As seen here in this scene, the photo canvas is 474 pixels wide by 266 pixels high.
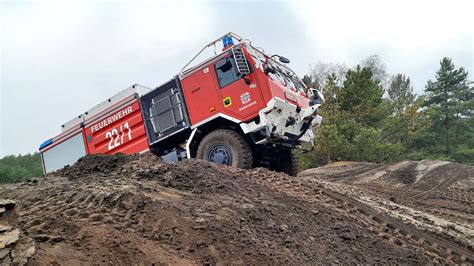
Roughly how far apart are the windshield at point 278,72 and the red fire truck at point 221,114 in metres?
0.03

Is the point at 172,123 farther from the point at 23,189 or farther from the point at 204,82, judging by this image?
the point at 23,189

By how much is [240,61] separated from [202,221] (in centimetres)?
390

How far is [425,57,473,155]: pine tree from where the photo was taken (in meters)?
26.6

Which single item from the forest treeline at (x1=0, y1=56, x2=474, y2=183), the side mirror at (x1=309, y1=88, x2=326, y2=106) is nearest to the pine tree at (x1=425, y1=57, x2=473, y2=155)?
the forest treeline at (x1=0, y1=56, x2=474, y2=183)

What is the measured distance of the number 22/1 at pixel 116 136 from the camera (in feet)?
27.0

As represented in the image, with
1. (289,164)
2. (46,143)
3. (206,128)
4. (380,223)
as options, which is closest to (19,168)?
(46,143)

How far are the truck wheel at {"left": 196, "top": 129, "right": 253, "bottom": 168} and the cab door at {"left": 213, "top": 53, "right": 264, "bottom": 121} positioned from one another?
377mm

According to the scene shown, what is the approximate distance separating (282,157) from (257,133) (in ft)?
5.73

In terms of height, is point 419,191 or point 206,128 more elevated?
point 206,128

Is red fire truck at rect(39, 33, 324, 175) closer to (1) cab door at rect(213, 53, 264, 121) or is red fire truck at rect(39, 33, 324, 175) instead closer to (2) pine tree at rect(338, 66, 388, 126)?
(1) cab door at rect(213, 53, 264, 121)

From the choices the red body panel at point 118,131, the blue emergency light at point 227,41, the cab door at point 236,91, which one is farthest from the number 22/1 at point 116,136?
the blue emergency light at point 227,41

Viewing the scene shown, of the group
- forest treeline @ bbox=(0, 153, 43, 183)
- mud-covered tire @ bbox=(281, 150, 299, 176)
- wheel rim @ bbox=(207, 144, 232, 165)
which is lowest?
mud-covered tire @ bbox=(281, 150, 299, 176)

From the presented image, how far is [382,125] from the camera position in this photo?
72.2ft

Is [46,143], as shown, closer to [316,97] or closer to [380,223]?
[316,97]
